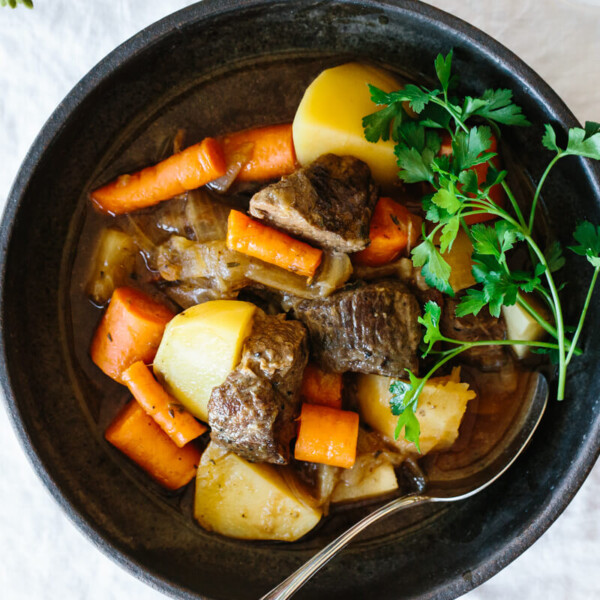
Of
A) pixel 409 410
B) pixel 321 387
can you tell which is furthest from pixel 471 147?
pixel 321 387

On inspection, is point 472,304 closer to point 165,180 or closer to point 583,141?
point 583,141

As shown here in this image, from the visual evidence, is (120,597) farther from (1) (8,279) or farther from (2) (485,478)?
(2) (485,478)

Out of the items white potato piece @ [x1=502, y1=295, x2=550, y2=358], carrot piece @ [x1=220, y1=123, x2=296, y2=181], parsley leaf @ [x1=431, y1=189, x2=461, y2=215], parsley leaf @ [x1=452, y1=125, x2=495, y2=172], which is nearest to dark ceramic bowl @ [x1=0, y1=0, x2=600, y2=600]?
carrot piece @ [x1=220, y1=123, x2=296, y2=181]

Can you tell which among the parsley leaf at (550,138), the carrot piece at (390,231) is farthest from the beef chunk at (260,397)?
the parsley leaf at (550,138)

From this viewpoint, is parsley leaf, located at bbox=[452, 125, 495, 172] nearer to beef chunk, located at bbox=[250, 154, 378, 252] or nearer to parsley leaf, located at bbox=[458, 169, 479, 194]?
parsley leaf, located at bbox=[458, 169, 479, 194]

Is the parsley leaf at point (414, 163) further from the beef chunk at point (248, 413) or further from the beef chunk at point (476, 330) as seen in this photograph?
the beef chunk at point (248, 413)

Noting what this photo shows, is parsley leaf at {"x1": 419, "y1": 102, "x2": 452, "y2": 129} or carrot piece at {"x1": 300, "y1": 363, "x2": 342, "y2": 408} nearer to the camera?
parsley leaf at {"x1": 419, "y1": 102, "x2": 452, "y2": 129}
